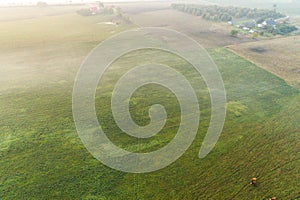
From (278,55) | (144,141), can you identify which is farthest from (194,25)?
(144,141)

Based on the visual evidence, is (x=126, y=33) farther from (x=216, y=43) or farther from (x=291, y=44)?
(x=291, y=44)

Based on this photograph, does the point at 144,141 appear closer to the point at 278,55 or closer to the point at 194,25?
the point at 278,55

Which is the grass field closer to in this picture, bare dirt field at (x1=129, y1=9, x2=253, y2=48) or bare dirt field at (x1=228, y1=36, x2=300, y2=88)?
bare dirt field at (x1=228, y1=36, x2=300, y2=88)

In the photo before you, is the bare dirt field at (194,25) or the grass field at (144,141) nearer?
the grass field at (144,141)

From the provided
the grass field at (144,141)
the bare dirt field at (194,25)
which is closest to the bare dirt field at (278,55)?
the grass field at (144,141)

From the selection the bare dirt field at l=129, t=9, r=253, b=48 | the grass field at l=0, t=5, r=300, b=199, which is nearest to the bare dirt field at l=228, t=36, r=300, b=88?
the grass field at l=0, t=5, r=300, b=199

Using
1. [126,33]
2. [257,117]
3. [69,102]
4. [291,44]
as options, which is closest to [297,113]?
[257,117]

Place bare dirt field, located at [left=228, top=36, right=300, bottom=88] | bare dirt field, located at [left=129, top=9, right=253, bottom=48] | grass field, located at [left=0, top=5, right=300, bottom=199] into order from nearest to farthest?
grass field, located at [left=0, top=5, right=300, bottom=199] → bare dirt field, located at [left=228, top=36, right=300, bottom=88] → bare dirt field, located at [left=129, top=9, right=253, bottom=48]

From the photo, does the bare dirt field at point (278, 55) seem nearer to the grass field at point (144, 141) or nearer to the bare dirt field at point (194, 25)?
the grass field at point (144, 141)
